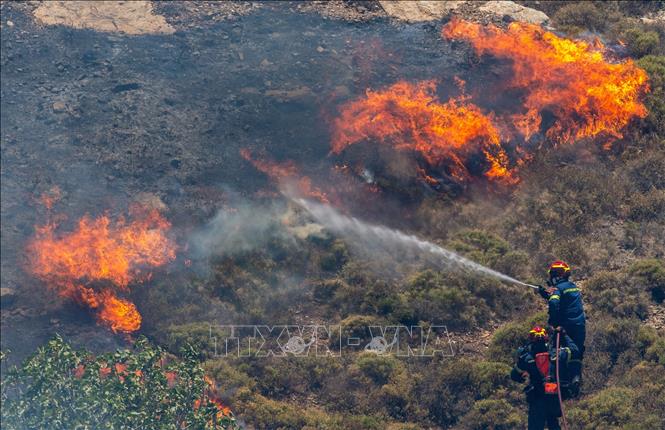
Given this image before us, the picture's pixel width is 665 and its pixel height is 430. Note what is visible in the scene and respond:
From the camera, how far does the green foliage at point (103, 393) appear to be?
23.1 metres

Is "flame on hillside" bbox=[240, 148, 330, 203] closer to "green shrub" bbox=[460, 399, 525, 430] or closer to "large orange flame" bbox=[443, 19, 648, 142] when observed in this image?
"large orange flame" bbox=[443, 19, 648, 142]

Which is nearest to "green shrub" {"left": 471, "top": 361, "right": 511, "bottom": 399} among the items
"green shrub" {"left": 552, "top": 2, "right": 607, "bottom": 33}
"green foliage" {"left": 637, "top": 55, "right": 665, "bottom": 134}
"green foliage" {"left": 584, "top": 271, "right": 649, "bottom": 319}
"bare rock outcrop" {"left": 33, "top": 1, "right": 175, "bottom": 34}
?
"green foliage" {"left": 584, "top": 271, "right": 649, "bottom": 319}

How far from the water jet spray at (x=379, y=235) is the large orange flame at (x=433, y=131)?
111 inches

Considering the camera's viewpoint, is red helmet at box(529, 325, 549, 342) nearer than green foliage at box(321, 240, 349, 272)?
Yes

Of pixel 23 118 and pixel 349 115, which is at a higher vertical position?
pixel 349 115

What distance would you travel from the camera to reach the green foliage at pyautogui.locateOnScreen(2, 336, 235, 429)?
2306 centimetres

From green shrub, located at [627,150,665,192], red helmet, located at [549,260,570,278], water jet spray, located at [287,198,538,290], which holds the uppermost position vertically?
red helmet, located at [549,260,570,278]

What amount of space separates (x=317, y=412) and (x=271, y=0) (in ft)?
68.0

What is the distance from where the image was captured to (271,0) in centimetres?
3878

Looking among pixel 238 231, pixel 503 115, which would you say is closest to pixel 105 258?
pixel 238 231

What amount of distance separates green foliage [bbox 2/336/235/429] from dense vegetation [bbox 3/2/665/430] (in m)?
0.05

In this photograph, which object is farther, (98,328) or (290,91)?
(290,91)

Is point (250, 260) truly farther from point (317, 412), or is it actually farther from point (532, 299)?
point (532, 299)

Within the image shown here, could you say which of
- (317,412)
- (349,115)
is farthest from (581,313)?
(349,115)
